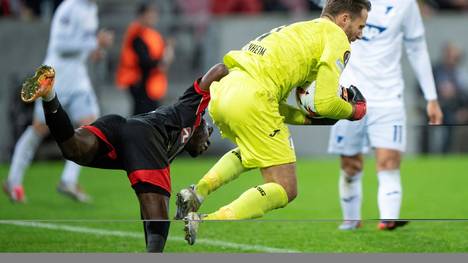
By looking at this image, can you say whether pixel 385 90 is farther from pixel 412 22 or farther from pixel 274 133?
pixel 274 133

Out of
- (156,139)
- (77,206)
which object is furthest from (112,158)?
(77,206)

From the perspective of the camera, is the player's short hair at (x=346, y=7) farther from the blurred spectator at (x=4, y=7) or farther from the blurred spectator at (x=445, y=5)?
the blurred spectator at (x=4, y=7)

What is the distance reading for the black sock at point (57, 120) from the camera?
21.4 feet

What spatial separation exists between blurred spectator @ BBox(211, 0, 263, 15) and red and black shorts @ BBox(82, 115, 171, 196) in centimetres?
1100

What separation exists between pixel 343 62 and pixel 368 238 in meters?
1.90

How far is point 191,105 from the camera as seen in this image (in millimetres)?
7219

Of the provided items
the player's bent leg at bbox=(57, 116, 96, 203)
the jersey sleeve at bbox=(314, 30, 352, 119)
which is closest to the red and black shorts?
the jersey sleeve at bbox=(314, 30, 352, 119)

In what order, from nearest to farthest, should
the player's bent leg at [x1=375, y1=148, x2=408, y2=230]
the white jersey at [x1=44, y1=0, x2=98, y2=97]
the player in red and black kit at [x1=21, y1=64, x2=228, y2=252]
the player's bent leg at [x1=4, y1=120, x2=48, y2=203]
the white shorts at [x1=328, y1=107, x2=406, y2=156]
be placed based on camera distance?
1. the player in red and black kit at [x1=21, y1=64, x2=228, y2=252]
2. the player's bent leg at [x1=375, y1=148, x2=408, y2=230]
3. the white shorts at [x1=328, y1=107, x2=406, y2=156]
4. the player's bent leg at [x1=4, y1=120, x2=48, y2=203]
5. the white jersey at [x1=44, y1=0, x2=98, y2=97]

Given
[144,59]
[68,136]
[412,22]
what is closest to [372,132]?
[412,22]

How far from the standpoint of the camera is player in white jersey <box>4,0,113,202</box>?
11.7 meters

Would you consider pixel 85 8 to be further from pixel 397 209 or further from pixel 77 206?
pixel 397 209

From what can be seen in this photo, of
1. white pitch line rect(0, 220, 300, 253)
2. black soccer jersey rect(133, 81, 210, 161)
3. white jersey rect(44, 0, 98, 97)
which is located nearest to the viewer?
black soccer jersey rect(133, 81, 210, 161)

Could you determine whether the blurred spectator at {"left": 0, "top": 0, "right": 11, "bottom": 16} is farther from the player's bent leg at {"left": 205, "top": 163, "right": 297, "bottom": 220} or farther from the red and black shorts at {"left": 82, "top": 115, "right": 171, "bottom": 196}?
the player's bent leg at {"left": 205, "top": 163, "right": 297, "bottom": 220}

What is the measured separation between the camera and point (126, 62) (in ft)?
52.9
